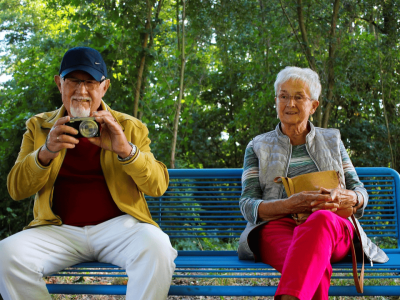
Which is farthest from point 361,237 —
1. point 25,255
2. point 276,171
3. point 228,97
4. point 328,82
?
point 228,97

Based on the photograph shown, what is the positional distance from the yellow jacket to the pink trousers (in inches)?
30.1

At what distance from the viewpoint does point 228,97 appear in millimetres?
8516

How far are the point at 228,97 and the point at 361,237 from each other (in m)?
6.30

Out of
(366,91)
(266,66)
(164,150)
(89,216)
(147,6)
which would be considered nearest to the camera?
→ (89,216)

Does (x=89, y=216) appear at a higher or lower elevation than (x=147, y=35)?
lower

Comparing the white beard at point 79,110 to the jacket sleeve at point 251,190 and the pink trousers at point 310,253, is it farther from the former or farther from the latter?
the pink trousers at point 310,253

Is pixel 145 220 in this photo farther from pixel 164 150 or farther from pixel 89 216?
pixel 164 150

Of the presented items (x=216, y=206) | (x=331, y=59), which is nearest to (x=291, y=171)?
(x=216, y=206)

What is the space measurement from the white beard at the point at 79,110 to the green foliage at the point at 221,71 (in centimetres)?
249

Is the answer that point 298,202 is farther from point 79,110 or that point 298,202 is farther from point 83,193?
point 79,110

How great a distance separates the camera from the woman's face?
9.25ft

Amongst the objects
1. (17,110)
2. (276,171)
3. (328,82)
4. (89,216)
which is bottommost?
(89,216)

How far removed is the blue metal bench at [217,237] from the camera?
7.65ft

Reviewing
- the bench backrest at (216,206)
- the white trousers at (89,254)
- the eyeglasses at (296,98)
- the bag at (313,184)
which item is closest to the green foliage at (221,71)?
the bench backrest at (216,206)
